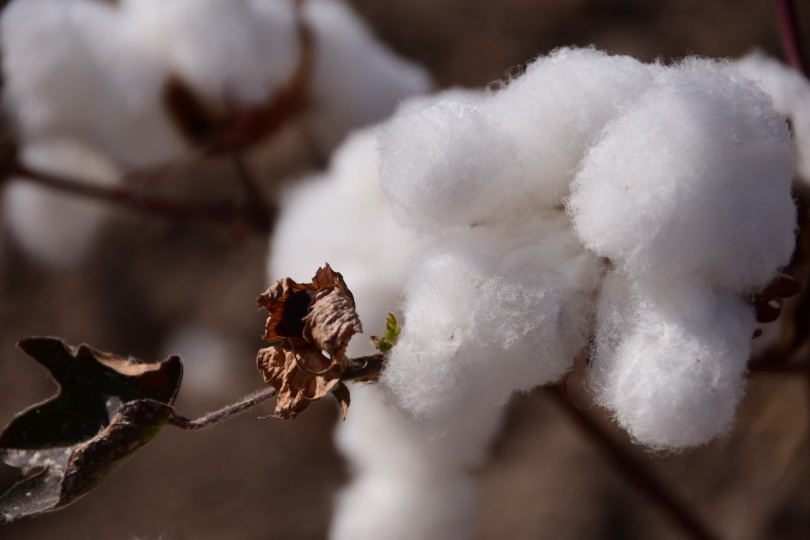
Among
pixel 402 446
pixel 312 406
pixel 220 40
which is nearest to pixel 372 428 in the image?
pixel 402 446

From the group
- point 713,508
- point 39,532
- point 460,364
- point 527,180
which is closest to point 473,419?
point 460,364

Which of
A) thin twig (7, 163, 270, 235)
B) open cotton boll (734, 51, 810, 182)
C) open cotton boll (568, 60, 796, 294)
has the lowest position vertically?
thin twig (7, 163, 270, 235)

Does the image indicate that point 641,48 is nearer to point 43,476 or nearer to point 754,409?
point 754,409

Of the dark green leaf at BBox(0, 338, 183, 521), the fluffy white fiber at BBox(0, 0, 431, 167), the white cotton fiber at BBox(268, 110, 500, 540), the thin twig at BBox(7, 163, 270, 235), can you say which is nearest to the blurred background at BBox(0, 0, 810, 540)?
the thin twig at BBox(7, 163, 270, 235)

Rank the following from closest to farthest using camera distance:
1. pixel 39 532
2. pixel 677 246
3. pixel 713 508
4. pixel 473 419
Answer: pixel 677 246 → pixel 473 419 → pixel 713 508 → pixel 39 532

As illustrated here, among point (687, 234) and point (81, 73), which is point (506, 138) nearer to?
point (687, 234)

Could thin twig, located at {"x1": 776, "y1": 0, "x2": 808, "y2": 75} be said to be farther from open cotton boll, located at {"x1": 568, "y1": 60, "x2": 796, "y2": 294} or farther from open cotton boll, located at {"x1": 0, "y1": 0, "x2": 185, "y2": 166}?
open cotton boll, located at {"x1": 0, "y1": 0, "x2": 185, "y2": 166}

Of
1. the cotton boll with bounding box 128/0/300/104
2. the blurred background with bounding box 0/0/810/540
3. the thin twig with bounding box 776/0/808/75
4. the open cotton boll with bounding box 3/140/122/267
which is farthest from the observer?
the blurred background with bounding box 0/0/810/540
